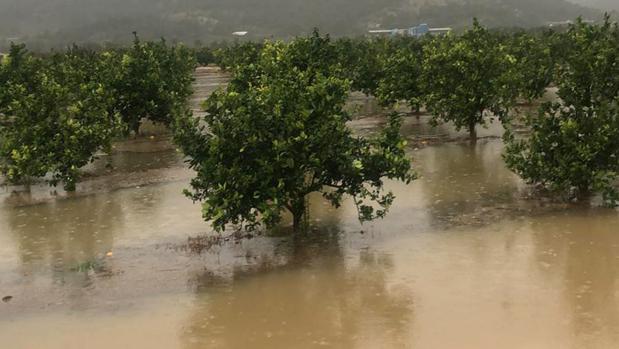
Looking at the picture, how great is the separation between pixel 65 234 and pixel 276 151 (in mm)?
5481

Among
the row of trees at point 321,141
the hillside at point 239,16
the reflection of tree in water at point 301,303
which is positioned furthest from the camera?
the hillside at point 239,16

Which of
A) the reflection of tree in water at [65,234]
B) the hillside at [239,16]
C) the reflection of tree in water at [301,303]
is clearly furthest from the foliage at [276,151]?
the hillside at [239,16]

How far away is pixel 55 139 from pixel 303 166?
29.1 feet

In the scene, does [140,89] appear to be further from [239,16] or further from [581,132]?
[239,16]

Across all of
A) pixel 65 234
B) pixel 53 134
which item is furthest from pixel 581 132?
pixel 53 134

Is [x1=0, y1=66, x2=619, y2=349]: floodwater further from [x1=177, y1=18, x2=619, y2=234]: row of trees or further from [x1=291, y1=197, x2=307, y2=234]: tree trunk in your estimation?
[x1=177, y1=18, x2=619, y2=234]: row of trees

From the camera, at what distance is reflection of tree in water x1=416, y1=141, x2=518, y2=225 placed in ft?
45.4

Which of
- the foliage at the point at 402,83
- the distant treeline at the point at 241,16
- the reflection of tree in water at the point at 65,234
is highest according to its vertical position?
the distant treeline at the point at 241,16

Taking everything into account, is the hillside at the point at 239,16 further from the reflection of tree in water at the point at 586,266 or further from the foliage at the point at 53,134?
the reflection of tree in water at the point at 586,266

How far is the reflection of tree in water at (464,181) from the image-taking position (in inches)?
545

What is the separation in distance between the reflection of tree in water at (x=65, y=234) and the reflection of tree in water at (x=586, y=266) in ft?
25.1

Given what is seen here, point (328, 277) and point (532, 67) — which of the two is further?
point (532, 67)

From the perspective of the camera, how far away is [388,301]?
939 cm

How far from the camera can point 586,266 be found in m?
10.4
